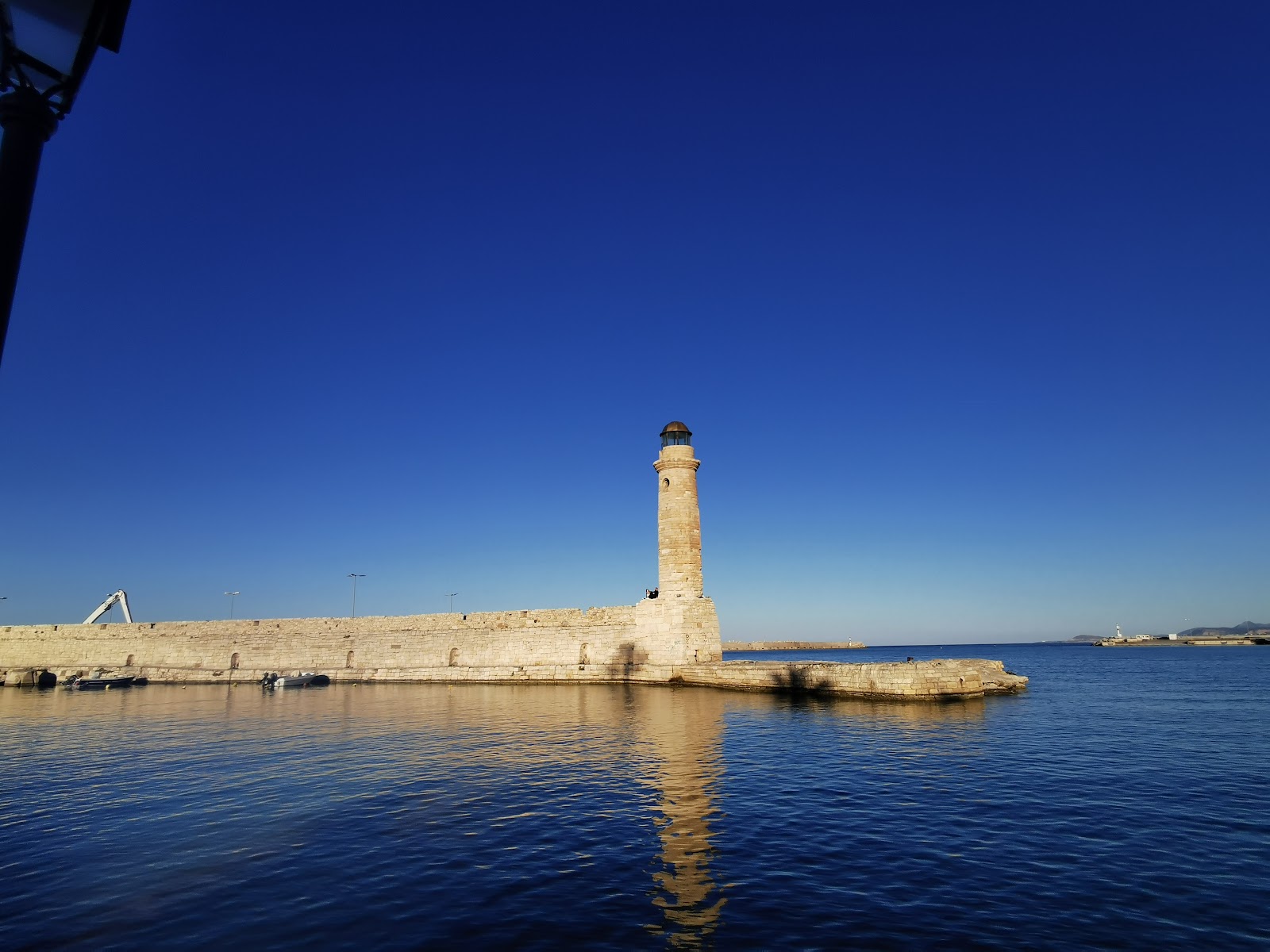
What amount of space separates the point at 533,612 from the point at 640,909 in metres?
32.6

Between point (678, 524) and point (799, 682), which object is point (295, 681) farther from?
point (799, 682)

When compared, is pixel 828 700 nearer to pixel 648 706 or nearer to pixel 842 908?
pixel 648 706

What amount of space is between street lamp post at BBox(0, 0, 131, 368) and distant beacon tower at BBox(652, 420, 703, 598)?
1389 inches

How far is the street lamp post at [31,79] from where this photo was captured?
203 centimetres

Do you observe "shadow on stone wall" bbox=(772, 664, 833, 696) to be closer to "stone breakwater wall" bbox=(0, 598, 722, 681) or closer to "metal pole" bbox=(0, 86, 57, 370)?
"stone breakwater wall" bbox=(0, 598, 722, 681)

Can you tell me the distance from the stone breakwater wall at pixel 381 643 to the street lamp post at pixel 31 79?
3498 cm

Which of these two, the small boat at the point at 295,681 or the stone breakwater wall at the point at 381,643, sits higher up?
the stone breakwater wall at the point at 381,643

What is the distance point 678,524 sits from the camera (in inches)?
1469

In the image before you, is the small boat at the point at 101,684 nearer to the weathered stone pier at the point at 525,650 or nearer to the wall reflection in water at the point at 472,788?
the weathered stone pier at the point at 525,650

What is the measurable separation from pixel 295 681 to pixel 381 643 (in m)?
5.16

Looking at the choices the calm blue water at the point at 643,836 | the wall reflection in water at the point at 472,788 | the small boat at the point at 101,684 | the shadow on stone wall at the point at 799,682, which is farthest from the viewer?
the small boat at the point at 101,684

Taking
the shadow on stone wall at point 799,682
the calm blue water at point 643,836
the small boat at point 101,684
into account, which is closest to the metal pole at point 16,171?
the calm blue water at point 643,836

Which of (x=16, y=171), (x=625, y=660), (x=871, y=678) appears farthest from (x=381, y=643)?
(x=16, y=171)

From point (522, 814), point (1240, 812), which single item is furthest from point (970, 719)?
point (522, 814)
